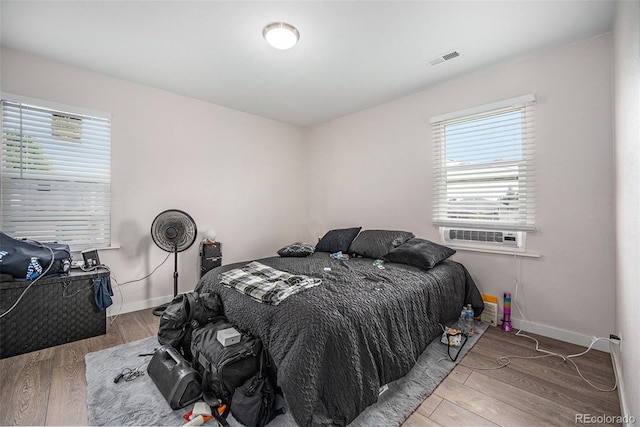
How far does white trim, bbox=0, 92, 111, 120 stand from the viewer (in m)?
2.42

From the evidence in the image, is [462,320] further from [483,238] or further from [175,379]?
[175,379]

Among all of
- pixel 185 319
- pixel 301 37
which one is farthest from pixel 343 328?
pixel 301 37

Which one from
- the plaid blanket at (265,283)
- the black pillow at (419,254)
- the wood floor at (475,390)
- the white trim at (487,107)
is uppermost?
the white trim at (487,107)

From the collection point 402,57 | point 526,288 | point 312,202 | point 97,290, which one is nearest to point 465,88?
point 402,57

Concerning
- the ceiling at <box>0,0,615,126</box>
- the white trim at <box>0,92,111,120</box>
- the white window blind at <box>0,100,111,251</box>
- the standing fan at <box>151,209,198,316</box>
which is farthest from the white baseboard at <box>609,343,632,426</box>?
the white trim at <box>0,92,111,120</box>

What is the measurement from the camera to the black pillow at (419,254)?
252 cm

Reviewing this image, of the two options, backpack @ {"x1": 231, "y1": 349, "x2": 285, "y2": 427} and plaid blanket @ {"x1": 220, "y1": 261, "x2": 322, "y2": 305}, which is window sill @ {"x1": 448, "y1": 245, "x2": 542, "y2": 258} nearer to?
plaid blanket @ {"x1": 220, "y1": 261, "x2": 322, "y2": 305}

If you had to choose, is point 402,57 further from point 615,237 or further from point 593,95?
point 615,237

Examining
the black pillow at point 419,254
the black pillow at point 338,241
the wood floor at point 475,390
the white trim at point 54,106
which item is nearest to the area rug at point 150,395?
the wood floor at point 475,390

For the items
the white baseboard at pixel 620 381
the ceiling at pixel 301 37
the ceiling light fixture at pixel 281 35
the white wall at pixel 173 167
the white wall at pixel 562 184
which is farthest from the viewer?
the white wall at pixel 173 167

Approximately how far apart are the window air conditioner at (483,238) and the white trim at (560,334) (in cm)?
70

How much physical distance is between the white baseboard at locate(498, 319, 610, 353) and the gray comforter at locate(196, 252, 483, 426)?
77 centimetres

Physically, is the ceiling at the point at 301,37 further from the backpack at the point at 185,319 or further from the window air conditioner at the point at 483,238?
the backpack at the point at 185,319

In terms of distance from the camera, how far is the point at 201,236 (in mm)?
3537
